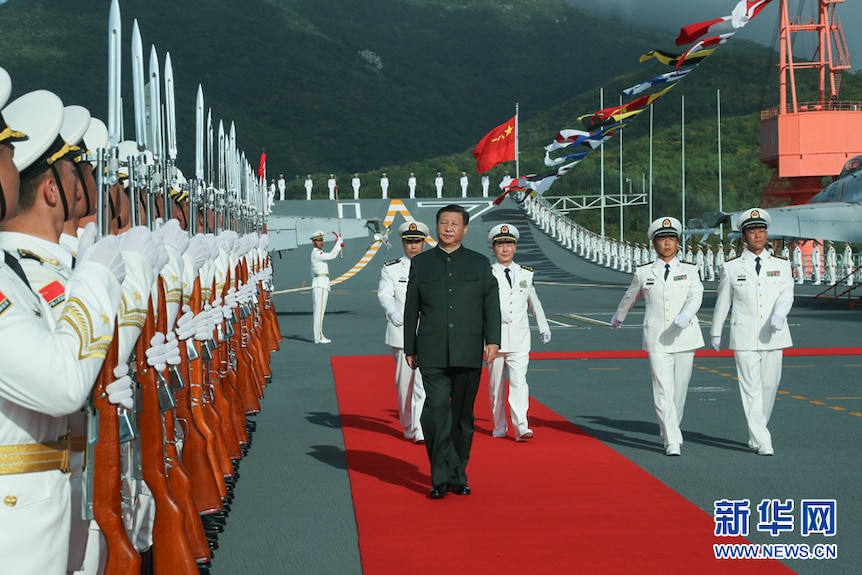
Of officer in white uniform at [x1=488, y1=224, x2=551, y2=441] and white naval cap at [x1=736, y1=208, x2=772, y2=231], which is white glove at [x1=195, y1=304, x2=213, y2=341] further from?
white naval cap at [x1=736, y1=208, x2=772, y2=231]

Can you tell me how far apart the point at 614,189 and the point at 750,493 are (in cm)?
8175

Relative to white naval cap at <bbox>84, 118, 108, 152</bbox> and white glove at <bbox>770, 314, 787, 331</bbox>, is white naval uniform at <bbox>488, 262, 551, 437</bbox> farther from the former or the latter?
white naval cap at <bbox>84, 118, 108, 152</bbox>

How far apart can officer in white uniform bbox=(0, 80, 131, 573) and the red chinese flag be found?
25.3 m

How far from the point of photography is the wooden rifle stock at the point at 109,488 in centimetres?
374

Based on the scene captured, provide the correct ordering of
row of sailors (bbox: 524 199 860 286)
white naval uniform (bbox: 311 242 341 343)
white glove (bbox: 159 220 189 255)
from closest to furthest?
white glove (bbox: 159 220 189 255), white naval uniform (bbox: 311 242 341 343), row of sailors (bbox: 524 199 860 286)

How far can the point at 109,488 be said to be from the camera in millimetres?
3760

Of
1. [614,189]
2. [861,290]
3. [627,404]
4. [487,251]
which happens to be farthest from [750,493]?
[614,189]

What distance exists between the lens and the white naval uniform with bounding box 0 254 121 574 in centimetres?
283

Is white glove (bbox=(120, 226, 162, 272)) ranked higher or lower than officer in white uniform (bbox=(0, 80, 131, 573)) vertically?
higher

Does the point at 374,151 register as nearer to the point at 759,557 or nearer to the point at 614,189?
the point at 614,189

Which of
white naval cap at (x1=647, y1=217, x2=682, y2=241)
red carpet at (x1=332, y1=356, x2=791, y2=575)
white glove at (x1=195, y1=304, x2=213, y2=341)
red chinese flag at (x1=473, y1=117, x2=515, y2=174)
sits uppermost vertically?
red chinese flag at (x1=473, y1=117, x2=515, y2=174)

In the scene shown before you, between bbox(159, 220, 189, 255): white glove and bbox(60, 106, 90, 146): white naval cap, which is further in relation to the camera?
bbox(159, 220, 189, 255): white glove

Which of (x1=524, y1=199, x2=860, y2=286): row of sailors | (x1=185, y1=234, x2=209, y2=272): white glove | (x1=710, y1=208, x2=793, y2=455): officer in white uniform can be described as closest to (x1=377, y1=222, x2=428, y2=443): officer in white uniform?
(x1=710, y1=208, x2=793, y2=455): officer in white uniform

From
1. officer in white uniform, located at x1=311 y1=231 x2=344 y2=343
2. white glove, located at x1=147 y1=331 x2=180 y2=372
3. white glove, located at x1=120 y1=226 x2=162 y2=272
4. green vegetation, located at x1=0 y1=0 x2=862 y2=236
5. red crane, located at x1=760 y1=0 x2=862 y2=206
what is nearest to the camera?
white glove, located at x1=120 y1=226 x2=162 y2=272
